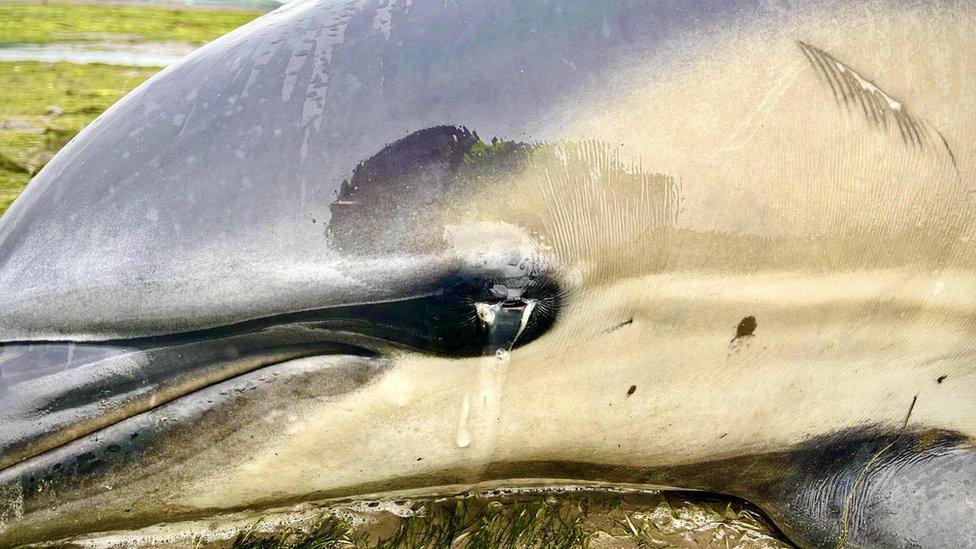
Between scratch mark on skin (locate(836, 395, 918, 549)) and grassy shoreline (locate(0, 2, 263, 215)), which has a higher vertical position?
grassy shoreline (locate(0, 2, 263, 215))

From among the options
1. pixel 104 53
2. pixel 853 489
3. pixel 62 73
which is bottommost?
pixel 853 489

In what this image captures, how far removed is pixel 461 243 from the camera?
2729 millimetres

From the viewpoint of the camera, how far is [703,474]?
3.56 m

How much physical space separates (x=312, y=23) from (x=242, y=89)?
337 millimetres

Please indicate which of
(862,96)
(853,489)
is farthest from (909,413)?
(862,96)

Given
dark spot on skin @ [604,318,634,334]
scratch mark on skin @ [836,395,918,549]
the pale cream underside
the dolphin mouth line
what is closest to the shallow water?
the dolphin mouth line

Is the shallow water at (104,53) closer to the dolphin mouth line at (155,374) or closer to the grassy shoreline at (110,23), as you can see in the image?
the grassy shoreline at (110,23)

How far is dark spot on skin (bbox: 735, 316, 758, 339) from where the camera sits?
10.2 ft

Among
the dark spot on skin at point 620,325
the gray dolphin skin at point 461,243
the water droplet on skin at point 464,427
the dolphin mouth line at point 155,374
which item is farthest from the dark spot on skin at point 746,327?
the dolphin mouth line at point 155,374

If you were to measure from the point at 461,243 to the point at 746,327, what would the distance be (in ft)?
3.62

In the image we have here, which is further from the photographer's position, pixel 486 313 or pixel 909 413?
pixel 909 413

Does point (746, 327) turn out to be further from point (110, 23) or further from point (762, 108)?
point (110, 23)

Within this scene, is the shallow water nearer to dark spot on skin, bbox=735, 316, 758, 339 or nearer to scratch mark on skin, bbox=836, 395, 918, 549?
dark spot on skin, bbox=735, 316, 758, 339

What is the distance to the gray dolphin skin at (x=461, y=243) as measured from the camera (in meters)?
2.75
